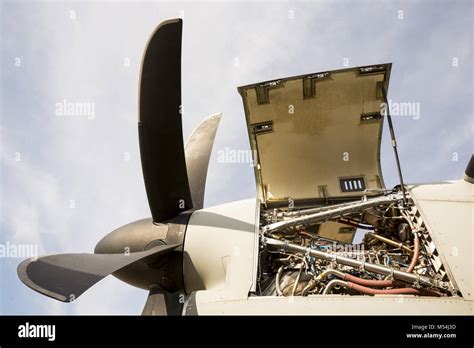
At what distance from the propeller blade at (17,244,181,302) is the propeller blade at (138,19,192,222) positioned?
1.19 meters

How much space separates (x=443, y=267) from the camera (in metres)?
5.20

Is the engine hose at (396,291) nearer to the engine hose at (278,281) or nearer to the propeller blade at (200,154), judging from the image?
the engine hose at (278,281)

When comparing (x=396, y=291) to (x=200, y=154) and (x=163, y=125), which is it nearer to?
(x=163, y=125)

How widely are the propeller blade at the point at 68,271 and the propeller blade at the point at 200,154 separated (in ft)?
7.95

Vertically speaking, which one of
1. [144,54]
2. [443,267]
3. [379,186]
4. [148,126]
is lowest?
[443,267]

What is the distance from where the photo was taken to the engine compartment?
5.42 metres

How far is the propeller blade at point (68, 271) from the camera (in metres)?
4.65

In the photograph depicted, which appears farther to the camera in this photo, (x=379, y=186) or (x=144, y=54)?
(x=379, y=186)

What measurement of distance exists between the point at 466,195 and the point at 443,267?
1.54 metres

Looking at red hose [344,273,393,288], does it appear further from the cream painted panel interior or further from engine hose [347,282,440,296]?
the cream painted panel interior

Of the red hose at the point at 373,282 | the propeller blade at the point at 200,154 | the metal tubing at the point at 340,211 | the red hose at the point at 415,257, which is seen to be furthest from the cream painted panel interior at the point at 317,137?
the red hose at the point at 373,282

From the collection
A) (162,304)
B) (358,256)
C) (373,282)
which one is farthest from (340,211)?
(162,304)
